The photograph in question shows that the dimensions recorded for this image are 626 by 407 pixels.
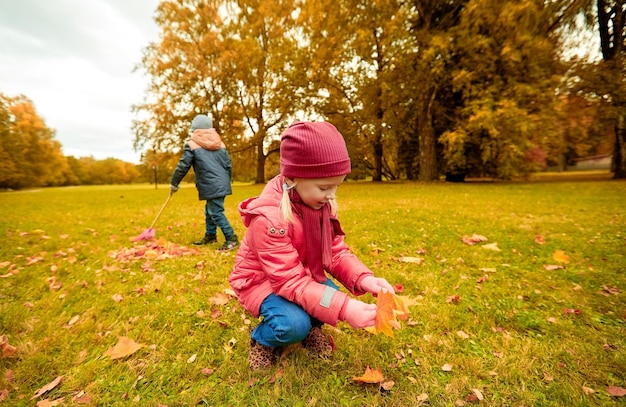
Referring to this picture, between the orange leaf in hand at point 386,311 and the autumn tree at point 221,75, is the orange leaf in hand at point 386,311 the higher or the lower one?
the lower one

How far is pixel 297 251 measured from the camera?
1.88 m

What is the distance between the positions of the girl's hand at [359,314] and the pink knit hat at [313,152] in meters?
0.69

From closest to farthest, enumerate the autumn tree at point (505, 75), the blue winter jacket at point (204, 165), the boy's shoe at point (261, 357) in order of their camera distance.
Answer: the boy's shoe at point (261, 357) → the blue winter jacket at point (204, 165) → the autumn tree at point (505, 75)

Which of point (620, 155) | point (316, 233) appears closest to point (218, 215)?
point (316, 233)

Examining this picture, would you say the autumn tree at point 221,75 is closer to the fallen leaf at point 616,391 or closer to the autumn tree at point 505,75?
the autumn tree at point 505,75

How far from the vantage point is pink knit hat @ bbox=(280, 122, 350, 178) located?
1.64 meters

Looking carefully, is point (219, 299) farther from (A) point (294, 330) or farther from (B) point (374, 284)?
Result: (B) point (374, 284)

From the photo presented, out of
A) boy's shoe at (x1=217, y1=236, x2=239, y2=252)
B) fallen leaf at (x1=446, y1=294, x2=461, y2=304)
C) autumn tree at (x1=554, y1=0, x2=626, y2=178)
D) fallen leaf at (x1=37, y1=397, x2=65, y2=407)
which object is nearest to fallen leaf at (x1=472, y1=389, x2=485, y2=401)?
fallen leaf at (x1=446, y1=294, x2=461, y2=304)

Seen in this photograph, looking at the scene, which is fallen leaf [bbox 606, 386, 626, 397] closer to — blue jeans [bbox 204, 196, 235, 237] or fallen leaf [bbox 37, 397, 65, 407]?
fallen leaf [bbox 37, 397, 65, 407]

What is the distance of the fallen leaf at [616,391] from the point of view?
69.4 inches

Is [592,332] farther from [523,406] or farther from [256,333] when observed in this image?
[256,333]

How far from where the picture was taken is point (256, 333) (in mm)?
1989

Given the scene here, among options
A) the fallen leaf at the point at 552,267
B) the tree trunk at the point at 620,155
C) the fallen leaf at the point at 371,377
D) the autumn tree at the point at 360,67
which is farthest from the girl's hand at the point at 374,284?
the tree trunk at the point at 620,155

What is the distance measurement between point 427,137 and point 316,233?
16754 millimetres
